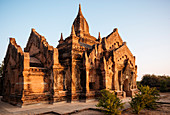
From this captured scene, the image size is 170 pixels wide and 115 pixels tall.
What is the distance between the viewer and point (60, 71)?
15.7 m

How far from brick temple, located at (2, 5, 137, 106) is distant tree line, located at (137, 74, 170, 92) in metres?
11.5

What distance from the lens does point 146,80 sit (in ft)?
108

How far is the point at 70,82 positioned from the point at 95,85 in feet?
12.3

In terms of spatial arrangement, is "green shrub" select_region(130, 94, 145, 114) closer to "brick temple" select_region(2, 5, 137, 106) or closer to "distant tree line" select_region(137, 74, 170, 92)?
"brick temple" select_region(2, 5, 137, 106)

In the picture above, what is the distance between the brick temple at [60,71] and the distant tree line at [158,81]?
37.6 feet

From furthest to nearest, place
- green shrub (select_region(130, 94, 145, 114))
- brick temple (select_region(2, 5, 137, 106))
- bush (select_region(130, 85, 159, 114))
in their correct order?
brick temple (select_region(2, 5, 137, 106)), bush (select_region(130, 85, 159, 114)), green shrub (select_region(130, 94, 145, 114))

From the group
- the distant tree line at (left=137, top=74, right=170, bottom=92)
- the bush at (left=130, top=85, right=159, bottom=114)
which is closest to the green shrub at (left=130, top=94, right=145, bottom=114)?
the bush at (left=130, top=85, right=159, bottom=114)

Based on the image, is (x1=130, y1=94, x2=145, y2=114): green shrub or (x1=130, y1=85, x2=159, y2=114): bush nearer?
(x1=130, y1=94, x2=145, y2=114): green shrub

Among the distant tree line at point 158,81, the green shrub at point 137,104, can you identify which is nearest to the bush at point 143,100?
the green shrub at point 137,104

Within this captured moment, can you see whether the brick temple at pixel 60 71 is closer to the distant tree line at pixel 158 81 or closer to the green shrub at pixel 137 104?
the green shrub at pixel 137 104

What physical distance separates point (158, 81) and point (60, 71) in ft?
83.6

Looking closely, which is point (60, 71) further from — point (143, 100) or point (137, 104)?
point (143, 100)

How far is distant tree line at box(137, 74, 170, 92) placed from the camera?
27952mm

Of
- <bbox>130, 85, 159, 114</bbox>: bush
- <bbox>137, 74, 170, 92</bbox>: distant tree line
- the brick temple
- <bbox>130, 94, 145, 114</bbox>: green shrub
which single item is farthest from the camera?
<bbox>137, 74, 170, 92</bbox>: distant tree line
